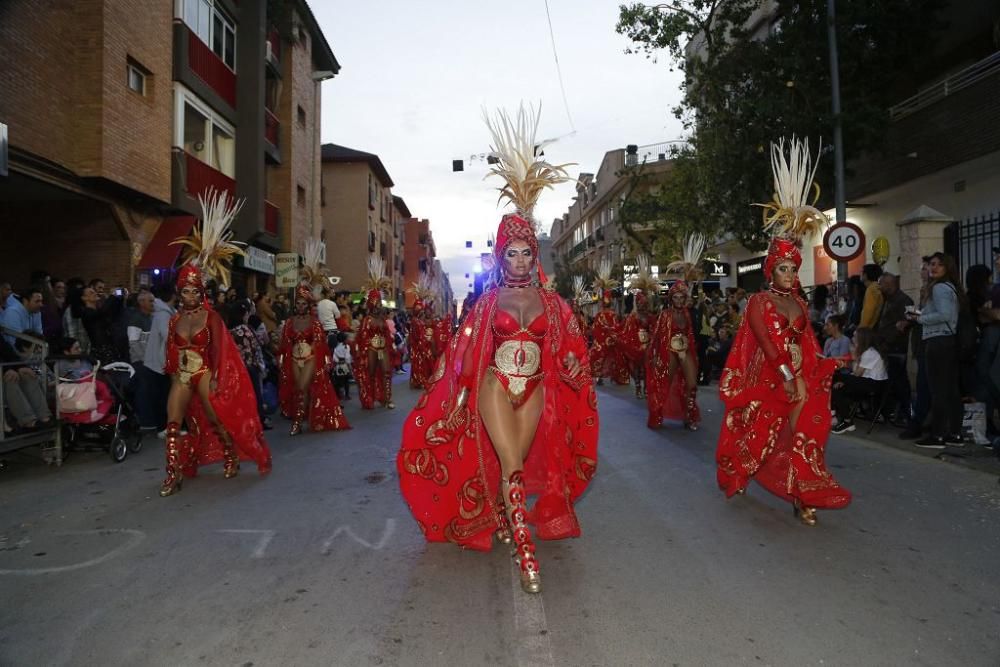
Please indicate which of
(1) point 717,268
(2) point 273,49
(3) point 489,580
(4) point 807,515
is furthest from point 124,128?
(1) point 717,268

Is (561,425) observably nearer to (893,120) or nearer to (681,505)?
(681,505)

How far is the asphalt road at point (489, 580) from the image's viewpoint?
3.19m

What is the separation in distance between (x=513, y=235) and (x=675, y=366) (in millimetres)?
5606

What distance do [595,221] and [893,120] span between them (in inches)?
1932

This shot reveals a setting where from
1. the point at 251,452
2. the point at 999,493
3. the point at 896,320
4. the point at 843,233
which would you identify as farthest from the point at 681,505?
the point at 843,233


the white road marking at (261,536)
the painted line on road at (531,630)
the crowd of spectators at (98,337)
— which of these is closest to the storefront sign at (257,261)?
the crowd of spectators at (98,337)

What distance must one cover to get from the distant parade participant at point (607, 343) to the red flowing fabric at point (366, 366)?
627 cm

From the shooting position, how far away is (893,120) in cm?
1622

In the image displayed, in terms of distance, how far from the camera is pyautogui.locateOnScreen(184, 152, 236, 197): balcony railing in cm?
1728

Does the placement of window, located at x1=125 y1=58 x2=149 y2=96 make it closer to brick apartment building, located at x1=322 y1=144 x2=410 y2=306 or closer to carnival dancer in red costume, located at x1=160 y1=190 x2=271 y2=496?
carnival dancer in red costume, located at x1=160 y1=190 x2=271 y2=496

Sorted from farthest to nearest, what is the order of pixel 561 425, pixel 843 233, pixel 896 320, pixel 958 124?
pixel 958 124
pixel 843 233
pixel 896 320
pixel 561 425

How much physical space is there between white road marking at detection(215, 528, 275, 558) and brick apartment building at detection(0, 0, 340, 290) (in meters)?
8.57

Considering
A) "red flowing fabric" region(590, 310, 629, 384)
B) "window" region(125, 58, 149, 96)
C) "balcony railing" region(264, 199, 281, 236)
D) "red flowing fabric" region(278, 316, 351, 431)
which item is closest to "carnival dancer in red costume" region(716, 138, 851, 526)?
"red flowing fabric" region(278, 316, 351, 431)

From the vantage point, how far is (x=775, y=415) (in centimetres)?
543
